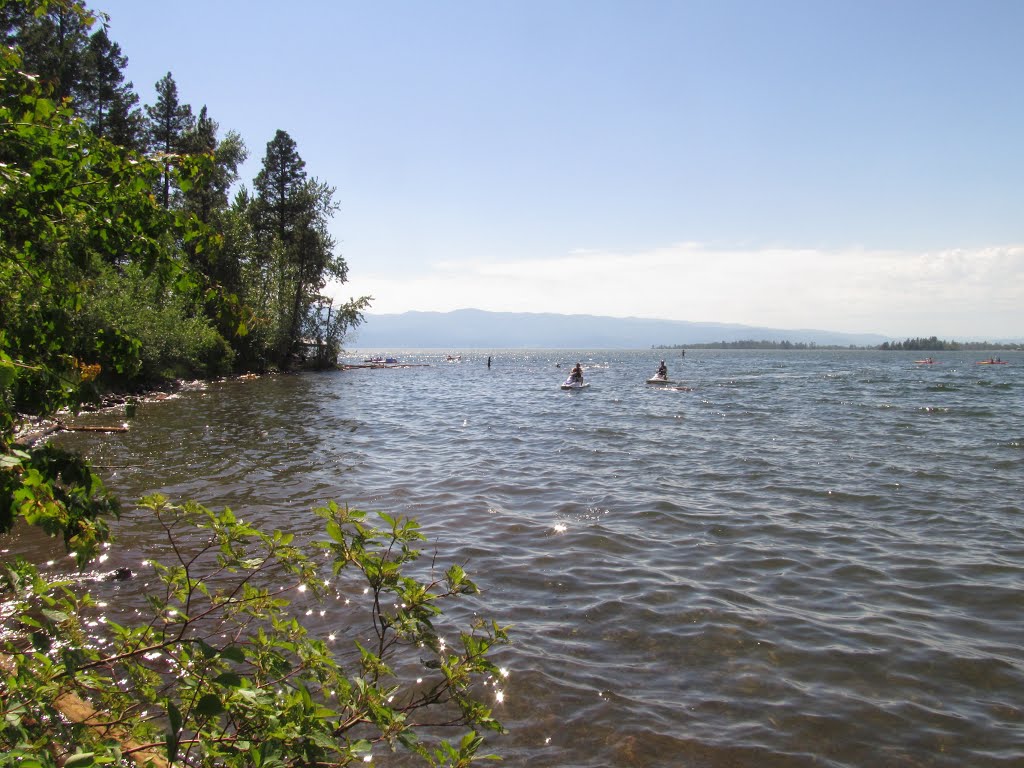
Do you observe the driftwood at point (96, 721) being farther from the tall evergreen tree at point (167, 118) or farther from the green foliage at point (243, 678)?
the tall evergreen tree at point (167, 118)

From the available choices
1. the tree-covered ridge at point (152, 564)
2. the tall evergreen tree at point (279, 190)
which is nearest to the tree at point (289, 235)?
the tall evergreen tree at point (279, 190)

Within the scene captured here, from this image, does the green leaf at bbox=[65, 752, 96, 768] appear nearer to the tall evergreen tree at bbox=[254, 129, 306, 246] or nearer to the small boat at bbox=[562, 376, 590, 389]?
the small boat at bbox=[562, 376, 590, 389]

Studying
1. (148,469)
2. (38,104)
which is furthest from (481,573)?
(148,469)

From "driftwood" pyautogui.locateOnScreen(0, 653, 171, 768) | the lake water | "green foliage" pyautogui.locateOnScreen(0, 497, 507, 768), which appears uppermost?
"green foliage" pyautogui.locateOnScreen(0, 497, 507, 768)

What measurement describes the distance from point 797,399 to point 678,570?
97.2ft

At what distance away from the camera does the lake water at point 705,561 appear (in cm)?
520

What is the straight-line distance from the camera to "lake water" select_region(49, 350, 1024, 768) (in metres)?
5.20

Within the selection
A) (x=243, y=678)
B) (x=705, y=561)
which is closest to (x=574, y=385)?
(x=705, y=561)

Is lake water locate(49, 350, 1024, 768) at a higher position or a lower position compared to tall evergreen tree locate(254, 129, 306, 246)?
lower

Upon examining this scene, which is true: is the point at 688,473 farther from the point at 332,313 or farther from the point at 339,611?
the point at 332,313

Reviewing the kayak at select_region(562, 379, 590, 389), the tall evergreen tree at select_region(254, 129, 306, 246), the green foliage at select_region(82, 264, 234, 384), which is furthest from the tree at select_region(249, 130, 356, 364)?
the kayak at select_region(562, 379, 590, 389)

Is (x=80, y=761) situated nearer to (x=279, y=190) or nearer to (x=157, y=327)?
(x=157, y=327)

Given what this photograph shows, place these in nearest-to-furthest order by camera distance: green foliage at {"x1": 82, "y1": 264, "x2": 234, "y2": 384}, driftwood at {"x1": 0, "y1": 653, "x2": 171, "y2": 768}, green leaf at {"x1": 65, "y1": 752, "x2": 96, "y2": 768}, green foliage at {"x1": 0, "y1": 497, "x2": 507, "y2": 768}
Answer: green leaf at {"x1": 65, "y1": 752, "x2": 96, "y2": 768} → green foliage at {"x1": 0, "y1": 497, "x2": 507, "y2": 768} → driftwood at {"x1": 0, "y1": 653, "x2": 171, "y2": 768} → green foliage at {"x1": 82, "y1": 264, "x2": 234, "y2": 384}

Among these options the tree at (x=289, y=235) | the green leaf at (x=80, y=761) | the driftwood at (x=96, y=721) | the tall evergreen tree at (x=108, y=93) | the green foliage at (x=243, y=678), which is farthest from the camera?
the tree at (x=289, y=235)
